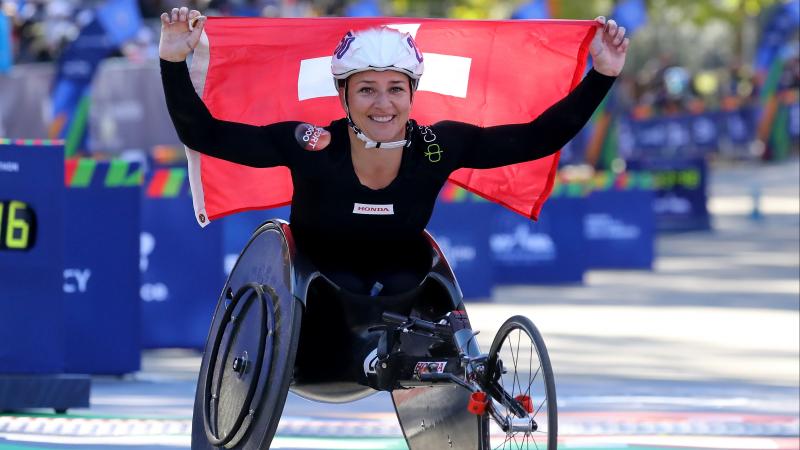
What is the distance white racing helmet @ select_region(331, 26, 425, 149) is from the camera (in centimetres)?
610

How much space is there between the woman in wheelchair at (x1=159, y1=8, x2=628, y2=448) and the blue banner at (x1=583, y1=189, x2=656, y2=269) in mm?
12254

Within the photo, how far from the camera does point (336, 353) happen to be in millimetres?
6402

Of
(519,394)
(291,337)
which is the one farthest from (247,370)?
(519,394)

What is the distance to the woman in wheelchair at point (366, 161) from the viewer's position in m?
6.13

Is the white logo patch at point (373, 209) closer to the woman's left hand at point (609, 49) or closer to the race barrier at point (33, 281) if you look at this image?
the woman's left hand at point (609, 49)

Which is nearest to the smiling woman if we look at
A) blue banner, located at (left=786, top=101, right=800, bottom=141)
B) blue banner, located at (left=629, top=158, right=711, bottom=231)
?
blue banner, located at (left=629, top=158, right=711, bottom=231)

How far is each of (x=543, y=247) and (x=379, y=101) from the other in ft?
36.6

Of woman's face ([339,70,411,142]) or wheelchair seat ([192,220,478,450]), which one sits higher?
woman's face ([339,70,411,142])

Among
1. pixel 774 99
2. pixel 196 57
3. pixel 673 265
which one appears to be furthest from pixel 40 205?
pixel 774 99

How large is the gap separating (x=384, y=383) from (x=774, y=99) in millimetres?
29753

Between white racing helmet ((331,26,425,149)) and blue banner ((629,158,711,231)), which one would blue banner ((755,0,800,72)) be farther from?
white racing helmet ((331,26,425,149))

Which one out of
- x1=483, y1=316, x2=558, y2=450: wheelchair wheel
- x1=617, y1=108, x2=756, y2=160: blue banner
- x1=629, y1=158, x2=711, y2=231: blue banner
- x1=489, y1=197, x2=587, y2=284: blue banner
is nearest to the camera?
x1=483, y1=316, x2=558, y2=450: wheelchair wheel

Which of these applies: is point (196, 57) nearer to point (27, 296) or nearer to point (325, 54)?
point (325, 54)

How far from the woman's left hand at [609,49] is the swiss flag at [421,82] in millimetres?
602
